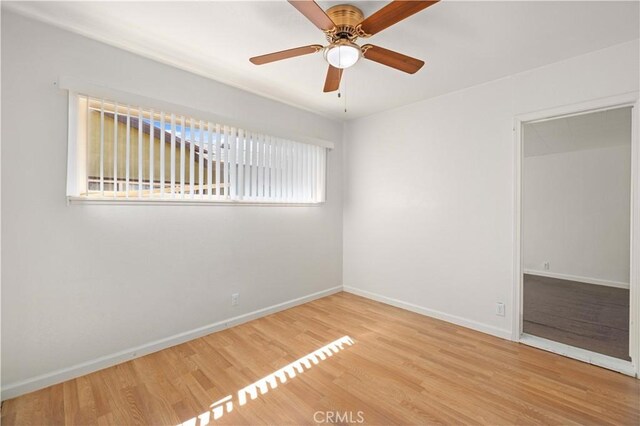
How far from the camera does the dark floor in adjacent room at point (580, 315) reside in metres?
2.56

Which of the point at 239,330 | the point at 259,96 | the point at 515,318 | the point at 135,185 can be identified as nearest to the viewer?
the point at 135,185

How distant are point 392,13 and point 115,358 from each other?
9.97 ft

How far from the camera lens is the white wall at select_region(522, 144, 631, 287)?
448 centimetres

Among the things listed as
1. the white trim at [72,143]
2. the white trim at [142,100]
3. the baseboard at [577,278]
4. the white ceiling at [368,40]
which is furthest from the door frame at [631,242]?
the white trim at [72,143]

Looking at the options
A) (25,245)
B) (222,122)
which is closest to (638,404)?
(222,122)

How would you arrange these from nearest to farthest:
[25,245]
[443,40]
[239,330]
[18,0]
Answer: [18,0]
[25,245]
[443,40]
[239,330]

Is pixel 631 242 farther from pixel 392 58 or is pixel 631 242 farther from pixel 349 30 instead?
pixel 349 30

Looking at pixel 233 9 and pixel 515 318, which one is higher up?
pixel 233 9

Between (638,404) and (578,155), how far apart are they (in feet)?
15.1

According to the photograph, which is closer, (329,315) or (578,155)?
(329,315)

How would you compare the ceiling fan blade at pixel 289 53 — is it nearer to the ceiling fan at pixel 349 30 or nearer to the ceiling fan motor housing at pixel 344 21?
the ceiling fan at pixel 349 30

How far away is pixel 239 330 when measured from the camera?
2818 millimetres

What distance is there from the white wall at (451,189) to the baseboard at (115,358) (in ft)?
5.43

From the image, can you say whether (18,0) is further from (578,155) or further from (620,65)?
(578,155)
